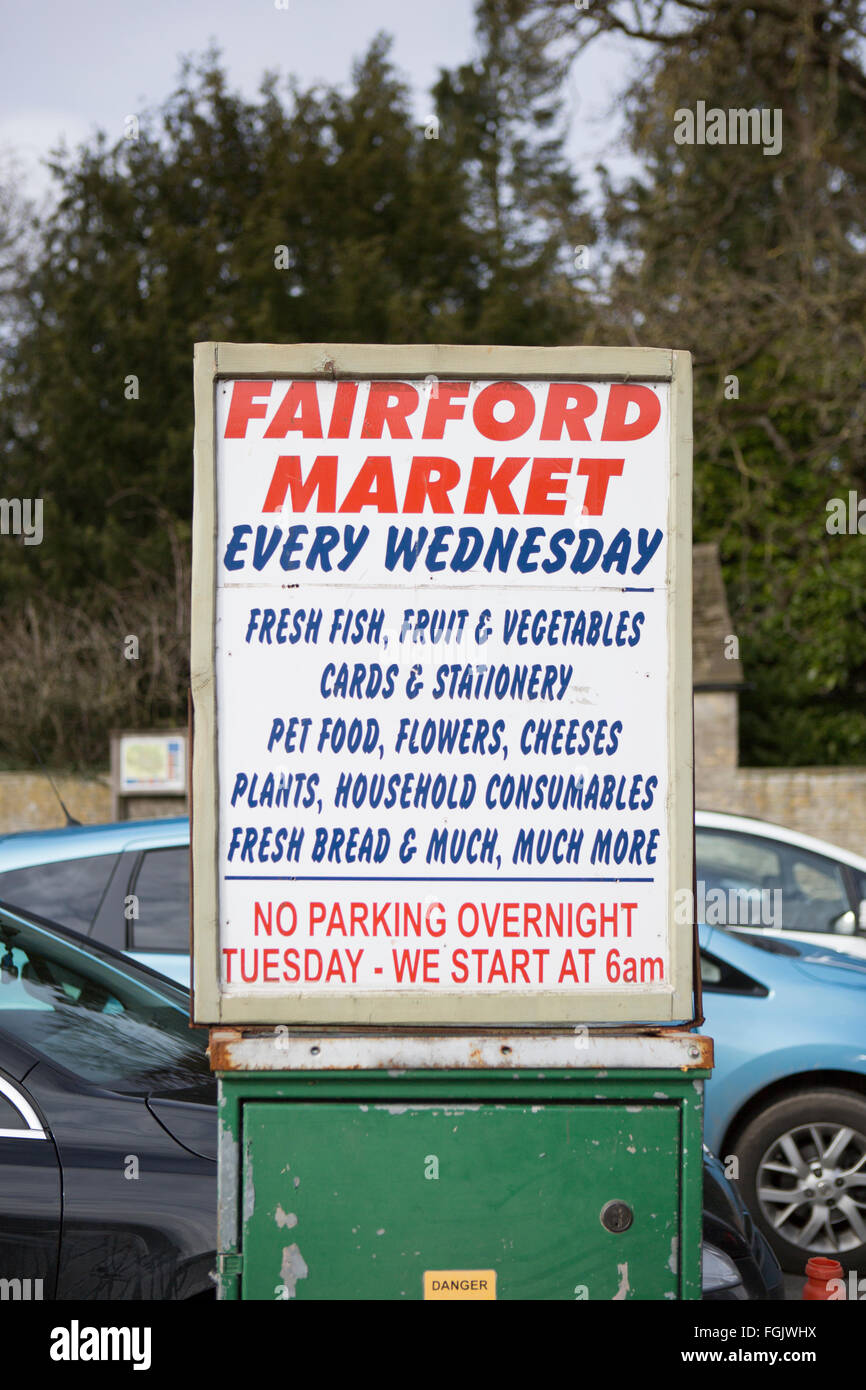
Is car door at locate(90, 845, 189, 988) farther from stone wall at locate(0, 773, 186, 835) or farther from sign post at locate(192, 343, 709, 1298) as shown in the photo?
stone wall at locate(0, 773, 186, 835)

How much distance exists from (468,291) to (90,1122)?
1957 cm

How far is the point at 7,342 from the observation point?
22.5 m

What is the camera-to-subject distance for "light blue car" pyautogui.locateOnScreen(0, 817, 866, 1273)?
15.9ft

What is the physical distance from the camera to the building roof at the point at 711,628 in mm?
13586

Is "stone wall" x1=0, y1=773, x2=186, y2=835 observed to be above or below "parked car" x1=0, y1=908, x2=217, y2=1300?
below

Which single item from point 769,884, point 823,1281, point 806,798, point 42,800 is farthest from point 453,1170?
point 42,800

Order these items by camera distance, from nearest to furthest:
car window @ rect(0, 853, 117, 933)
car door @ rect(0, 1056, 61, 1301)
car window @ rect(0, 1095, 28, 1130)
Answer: car door @ rect(0, 1056, 61, 1301) → car window @ rect(0, 1095, 28, 1130) → car window @ rect(0, 853, 117, 933)

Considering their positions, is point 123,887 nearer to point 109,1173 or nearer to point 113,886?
point 113,886

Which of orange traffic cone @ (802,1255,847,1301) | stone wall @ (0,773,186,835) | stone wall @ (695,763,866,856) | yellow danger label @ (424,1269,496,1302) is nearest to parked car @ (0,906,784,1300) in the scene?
orange traffic cone @ (802,1255,847,1301)

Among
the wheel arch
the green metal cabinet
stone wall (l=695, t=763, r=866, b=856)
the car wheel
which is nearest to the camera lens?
the green metal cabinet

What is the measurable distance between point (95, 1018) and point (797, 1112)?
2.81 m

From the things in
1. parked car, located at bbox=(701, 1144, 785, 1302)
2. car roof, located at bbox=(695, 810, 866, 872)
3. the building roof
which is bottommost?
parked car, located at bbox=(701, 1144, 785, 1302)

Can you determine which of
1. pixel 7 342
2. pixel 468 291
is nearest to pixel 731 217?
pixel 468 291

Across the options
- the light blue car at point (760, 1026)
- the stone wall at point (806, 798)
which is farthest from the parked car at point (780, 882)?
the stone wall at point (806, 798)
